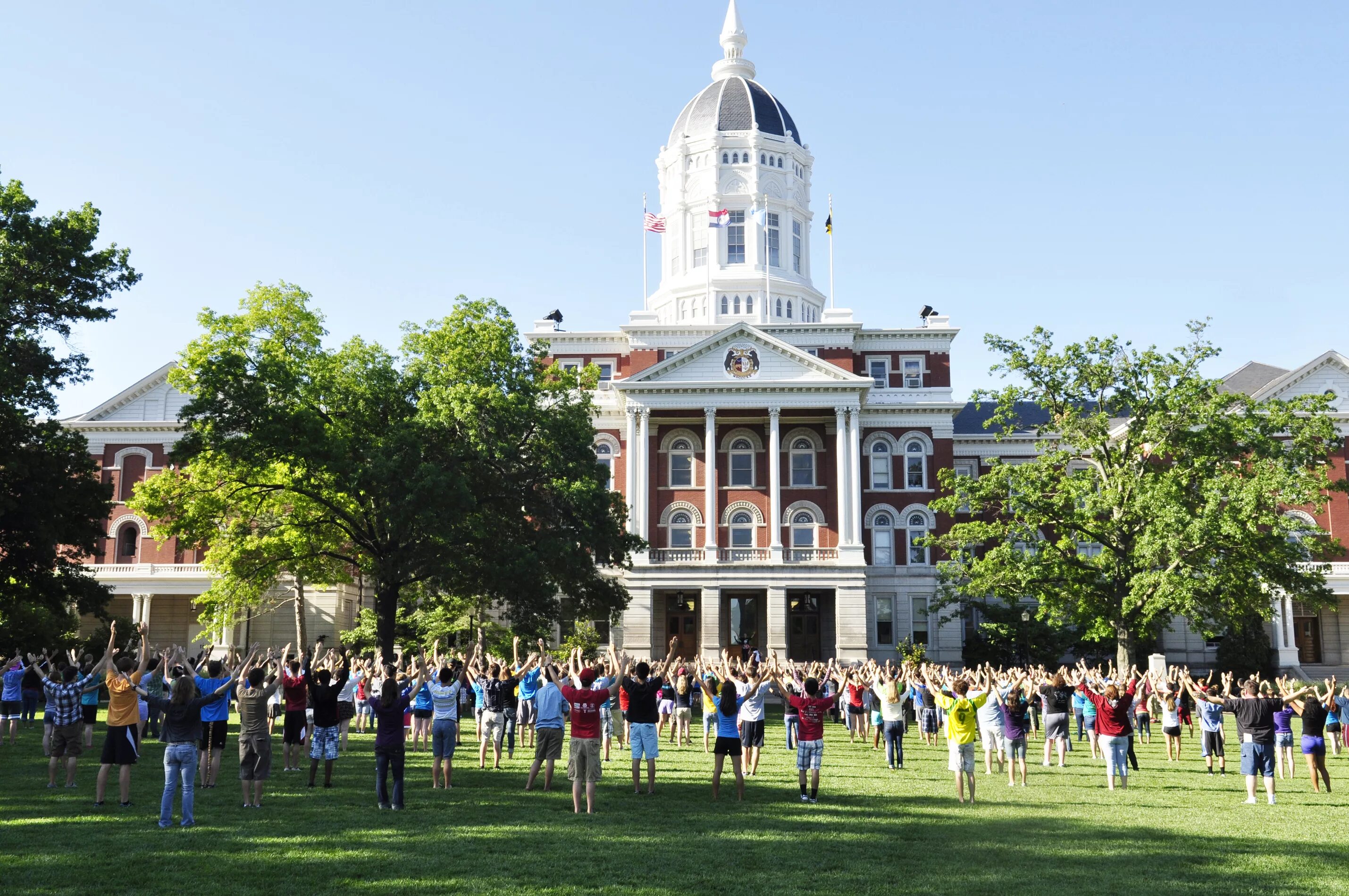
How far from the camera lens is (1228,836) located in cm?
1373

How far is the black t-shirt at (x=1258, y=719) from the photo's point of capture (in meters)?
16.5

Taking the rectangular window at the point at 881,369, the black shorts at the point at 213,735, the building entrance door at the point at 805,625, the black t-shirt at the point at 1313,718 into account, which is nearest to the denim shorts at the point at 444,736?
the black shorts at the point at 213,735

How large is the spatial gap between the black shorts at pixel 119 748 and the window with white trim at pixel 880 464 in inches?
1804

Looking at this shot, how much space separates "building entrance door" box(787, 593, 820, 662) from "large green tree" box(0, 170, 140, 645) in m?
32.2

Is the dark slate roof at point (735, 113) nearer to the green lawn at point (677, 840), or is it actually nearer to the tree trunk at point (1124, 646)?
the tree trunk at point (1124, 646)

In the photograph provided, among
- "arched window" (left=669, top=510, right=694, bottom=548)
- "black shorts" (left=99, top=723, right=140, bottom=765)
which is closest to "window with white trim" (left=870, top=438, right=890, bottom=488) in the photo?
"arched window" (left=669, top=510, right=694, bottom=548)

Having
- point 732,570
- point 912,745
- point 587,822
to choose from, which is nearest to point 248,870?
point 587,822

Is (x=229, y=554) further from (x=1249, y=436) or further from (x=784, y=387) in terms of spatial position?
(x=1249, y=436)

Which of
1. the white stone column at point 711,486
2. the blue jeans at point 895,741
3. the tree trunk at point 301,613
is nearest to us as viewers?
the blue jeans at point 895,741

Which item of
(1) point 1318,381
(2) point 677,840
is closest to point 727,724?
→ (2) point 677,840

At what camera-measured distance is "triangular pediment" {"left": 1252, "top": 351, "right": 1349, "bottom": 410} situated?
179 ft

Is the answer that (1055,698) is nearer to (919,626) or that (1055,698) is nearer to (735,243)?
(919,626)

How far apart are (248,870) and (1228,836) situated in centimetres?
1108

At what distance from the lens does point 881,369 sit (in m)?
59.7
